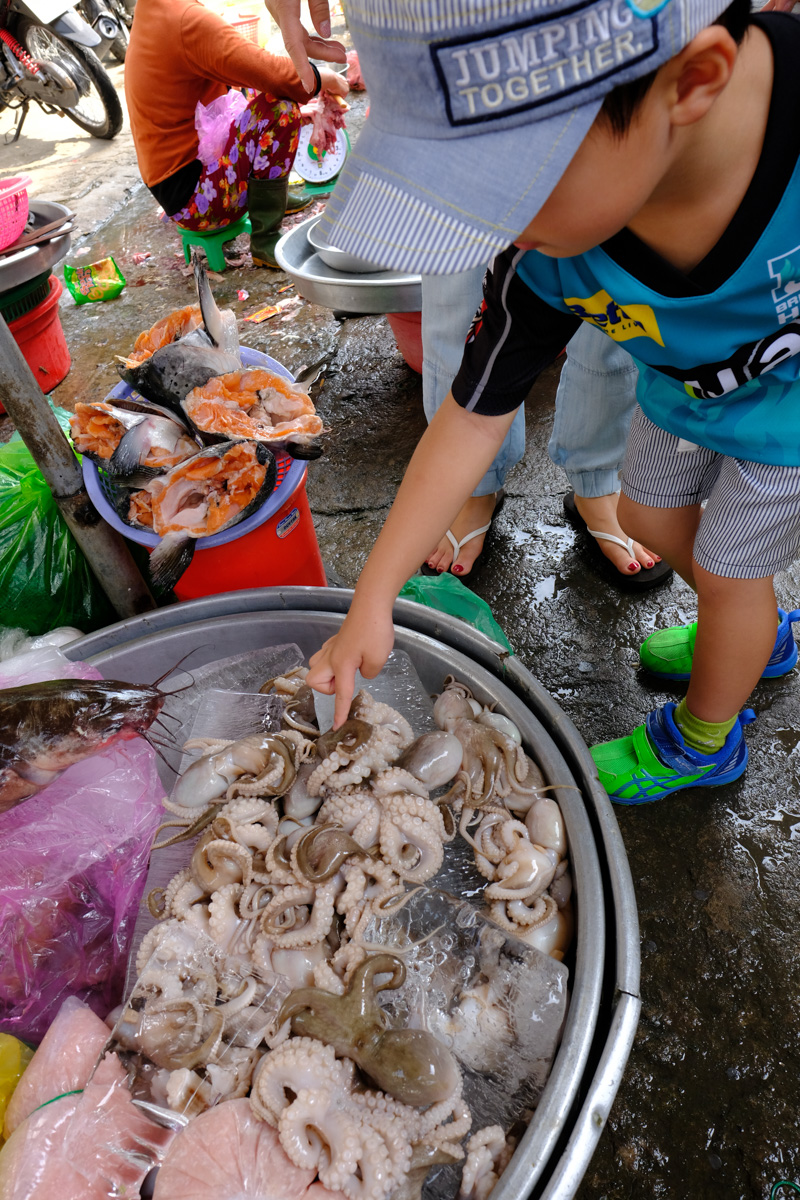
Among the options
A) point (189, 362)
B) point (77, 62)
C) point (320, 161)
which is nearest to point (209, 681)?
point (189, 362)

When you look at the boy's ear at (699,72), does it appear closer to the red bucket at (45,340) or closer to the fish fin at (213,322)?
the fish fin at (213,322)

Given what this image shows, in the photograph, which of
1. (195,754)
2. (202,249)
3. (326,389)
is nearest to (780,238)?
(195,754)

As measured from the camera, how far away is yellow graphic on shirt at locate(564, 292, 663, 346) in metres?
1.20

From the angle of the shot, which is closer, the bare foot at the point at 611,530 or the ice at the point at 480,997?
the ice at the point at 480,997

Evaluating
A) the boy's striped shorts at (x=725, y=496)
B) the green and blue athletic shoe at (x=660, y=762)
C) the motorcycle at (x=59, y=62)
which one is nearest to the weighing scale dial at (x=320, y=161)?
the motorcycle at (x=59, y=62)

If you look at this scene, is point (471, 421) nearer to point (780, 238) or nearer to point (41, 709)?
point (780, 238)

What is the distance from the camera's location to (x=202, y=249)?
4949 millimetres

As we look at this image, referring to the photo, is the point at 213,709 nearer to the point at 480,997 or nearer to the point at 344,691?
the point at 344,691

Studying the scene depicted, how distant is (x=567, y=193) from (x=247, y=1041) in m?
1.27

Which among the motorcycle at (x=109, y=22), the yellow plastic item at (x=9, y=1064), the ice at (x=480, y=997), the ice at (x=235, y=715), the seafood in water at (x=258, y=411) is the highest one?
the motorcycle at (x=109, y=22)

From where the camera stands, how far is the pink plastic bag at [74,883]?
132 centimetres

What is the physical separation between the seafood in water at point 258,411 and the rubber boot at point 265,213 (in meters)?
2.93

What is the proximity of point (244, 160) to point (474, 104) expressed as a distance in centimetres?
404

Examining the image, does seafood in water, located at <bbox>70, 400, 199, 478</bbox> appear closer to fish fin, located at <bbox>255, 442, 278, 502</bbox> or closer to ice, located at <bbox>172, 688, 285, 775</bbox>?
fish fin, located at <bbox>255, 442, 278, 502</bbox>
